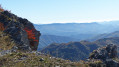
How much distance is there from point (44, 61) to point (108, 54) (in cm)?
861

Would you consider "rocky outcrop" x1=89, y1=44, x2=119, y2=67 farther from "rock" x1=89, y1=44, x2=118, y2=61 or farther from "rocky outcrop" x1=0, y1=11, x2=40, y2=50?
"rocky outcrop" x1=0, y1=11, x2=40, y2=50

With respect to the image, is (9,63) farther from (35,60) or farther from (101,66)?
(101,66)

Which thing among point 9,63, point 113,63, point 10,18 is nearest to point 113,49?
point 113,63

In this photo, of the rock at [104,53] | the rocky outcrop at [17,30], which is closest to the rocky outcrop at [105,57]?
the rock at [104,53]

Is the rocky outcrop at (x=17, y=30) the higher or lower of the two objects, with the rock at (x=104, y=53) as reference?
higher

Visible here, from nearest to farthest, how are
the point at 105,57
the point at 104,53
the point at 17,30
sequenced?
the point at 105,57
the point at 104,53
the point at 17,30

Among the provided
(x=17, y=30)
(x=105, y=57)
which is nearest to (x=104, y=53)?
(x=105, y=57)

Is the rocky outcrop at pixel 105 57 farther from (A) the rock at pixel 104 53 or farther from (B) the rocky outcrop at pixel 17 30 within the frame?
(B) the rocky outcrop at pixel 17 30

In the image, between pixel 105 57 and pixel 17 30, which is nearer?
pixel 105 57

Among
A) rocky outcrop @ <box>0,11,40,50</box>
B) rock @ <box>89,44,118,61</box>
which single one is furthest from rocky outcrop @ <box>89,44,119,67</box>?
rocky outcrop @ <box>0,11,40,50</box>

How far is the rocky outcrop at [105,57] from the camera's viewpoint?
13915mm

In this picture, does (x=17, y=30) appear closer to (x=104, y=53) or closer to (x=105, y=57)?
(x=104, y=53)

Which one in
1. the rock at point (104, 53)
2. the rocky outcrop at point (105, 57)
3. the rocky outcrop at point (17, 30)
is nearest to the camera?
the rocky outcrop at point (105, 57)

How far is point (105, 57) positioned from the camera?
1584 centimetres
